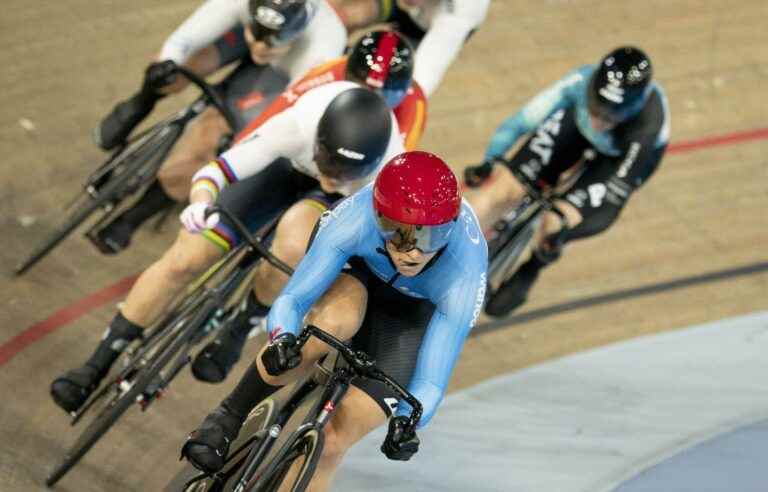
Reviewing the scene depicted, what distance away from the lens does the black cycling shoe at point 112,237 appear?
5109 millimetres

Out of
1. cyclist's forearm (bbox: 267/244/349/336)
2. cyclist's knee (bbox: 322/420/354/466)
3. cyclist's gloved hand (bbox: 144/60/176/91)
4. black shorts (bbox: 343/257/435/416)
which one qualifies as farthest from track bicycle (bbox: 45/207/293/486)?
cyclist's gloved hand (bbox: 144/60/176/91)

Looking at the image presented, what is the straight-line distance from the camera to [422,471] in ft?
14.2

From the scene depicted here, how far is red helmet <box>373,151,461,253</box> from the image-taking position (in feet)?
10.3

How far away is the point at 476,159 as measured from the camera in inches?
249

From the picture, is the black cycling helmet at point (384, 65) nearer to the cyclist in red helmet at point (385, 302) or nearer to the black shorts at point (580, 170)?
the black shorts at point (580, 170)

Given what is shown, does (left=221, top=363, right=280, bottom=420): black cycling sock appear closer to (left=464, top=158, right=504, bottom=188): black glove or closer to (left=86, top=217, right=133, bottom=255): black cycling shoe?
(left=86, top=217, right=133, bottom=255): black cycling shoe

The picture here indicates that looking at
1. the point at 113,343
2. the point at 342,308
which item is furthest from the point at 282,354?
the point at 113,343

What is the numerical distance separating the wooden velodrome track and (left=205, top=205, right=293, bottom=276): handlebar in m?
0.94

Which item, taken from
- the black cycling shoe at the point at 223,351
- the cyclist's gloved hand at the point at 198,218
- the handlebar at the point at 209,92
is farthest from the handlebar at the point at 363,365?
the handlebar at the point at 209,92

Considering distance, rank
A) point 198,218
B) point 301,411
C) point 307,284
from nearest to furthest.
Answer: point 307,284 < point 301,411 < point 198,218

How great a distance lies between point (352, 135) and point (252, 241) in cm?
46

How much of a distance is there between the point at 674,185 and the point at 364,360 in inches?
142

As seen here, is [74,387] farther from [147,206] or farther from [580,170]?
[580,170]

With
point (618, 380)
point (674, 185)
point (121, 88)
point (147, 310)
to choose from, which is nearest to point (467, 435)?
point (618, 380)
